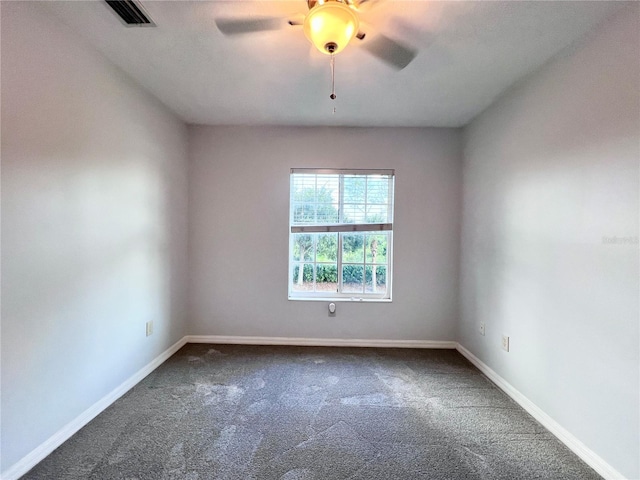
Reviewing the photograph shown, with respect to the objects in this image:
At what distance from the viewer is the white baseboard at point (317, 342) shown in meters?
3.11

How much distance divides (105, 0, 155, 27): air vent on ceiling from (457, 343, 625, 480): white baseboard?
342 cm

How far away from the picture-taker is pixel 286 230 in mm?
3131

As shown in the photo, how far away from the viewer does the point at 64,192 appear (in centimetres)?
165

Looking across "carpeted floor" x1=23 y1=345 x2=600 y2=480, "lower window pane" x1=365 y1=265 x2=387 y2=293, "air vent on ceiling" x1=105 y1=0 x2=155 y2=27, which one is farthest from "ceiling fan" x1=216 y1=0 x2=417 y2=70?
"carpeted floor" x1=23 y1=345 x2=600 y2=480

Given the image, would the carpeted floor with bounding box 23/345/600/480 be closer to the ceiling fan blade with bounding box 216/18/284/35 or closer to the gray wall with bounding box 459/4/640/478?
the gray wall with bounding box 459/4/640/478

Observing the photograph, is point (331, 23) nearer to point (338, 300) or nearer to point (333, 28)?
point (333, 28)

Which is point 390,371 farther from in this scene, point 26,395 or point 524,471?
point 26,395

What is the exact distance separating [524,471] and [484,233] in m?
1.78

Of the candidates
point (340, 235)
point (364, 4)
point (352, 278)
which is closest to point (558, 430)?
point (352, 278)

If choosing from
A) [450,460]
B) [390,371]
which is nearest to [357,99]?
[390,371]

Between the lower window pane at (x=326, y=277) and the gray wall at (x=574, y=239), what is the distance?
1.55 metres

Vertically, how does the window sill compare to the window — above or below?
below

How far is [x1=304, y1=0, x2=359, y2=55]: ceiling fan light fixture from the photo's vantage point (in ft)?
3.94

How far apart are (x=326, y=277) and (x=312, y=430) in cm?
168
